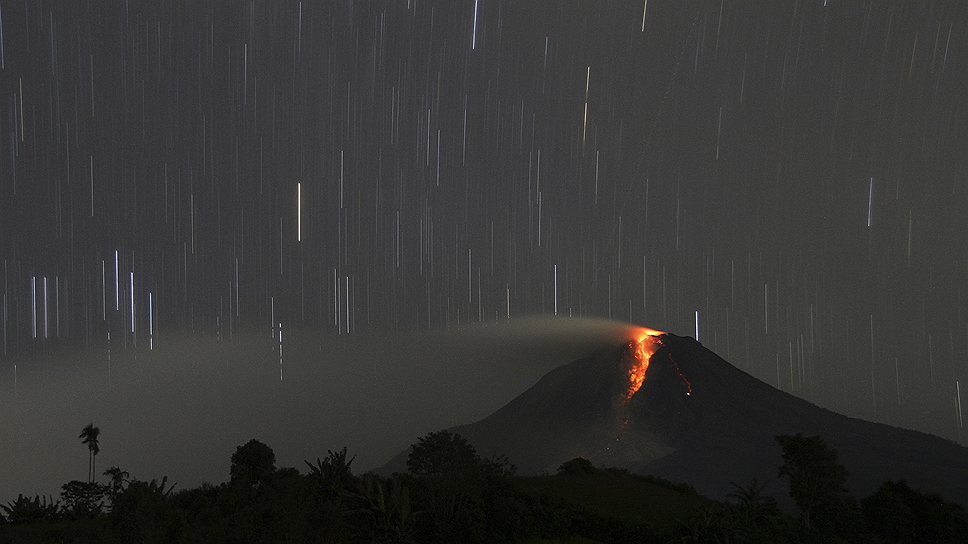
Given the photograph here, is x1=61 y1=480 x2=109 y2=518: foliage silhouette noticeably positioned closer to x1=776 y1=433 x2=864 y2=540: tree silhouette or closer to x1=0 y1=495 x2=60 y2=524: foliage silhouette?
x1=0 y1=495 x2=60 y2=524: foliage silhouette

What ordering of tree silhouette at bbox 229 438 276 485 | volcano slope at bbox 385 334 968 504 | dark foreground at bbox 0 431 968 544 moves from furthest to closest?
1. volcano slope at bbox 385 334 968 504
2. tree silhouette at bbox 229 438 276 485
3. dark foreground at bbox 0 431 968 544

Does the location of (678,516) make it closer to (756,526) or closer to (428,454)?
(756,526)

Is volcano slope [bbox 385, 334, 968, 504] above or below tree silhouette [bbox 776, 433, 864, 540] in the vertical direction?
below

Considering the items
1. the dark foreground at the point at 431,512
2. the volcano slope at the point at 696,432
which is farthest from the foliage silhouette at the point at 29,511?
the volcano slope at the point at 696,432

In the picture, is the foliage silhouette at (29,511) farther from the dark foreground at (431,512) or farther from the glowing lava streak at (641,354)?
the glowing lava streak at (641,354)

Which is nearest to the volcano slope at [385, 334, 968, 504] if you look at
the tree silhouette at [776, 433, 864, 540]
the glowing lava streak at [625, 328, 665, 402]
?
the glowing lava streak at [625, 328, 665, 402]

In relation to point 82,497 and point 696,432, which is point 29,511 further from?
point 696,432

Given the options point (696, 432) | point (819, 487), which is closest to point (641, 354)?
point (696, 432)
